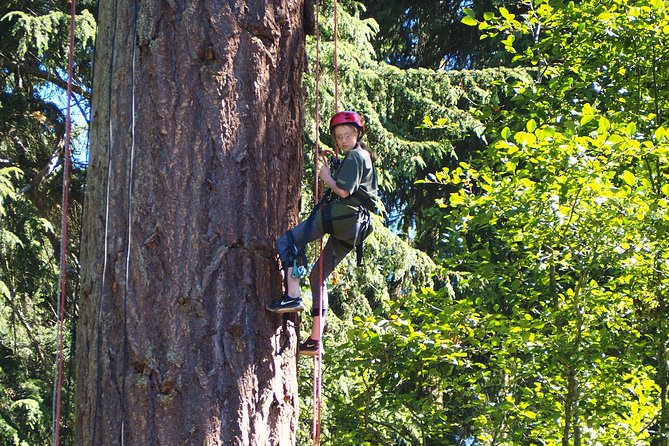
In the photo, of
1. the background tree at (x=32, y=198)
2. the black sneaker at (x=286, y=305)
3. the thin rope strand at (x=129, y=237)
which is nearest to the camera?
the thin rope strand at (x=129, y=237)

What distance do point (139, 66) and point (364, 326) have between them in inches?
163

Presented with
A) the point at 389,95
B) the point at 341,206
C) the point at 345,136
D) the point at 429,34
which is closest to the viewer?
the point at 341,206

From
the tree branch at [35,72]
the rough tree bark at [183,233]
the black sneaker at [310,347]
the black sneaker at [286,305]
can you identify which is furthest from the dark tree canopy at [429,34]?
the black sneaker at [286,305]

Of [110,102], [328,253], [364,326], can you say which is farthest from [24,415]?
[110,102]

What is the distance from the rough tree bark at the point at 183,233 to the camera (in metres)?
3.00

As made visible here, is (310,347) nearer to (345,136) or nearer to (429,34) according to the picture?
(345,136)

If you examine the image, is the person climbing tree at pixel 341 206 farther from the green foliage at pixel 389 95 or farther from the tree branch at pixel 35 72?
the tree branch at pixel 35 72

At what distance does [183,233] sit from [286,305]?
46 cm

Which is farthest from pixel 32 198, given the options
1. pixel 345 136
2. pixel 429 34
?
pixel 429 34

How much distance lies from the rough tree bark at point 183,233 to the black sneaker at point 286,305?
3 cm

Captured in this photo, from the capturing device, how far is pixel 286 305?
324cm

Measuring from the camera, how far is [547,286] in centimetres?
696

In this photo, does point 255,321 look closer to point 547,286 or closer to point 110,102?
point 110,102

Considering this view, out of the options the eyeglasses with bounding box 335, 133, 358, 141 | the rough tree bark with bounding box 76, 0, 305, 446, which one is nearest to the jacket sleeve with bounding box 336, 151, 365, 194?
the eyeglasses with bounding box 335, 133, 358, 141
